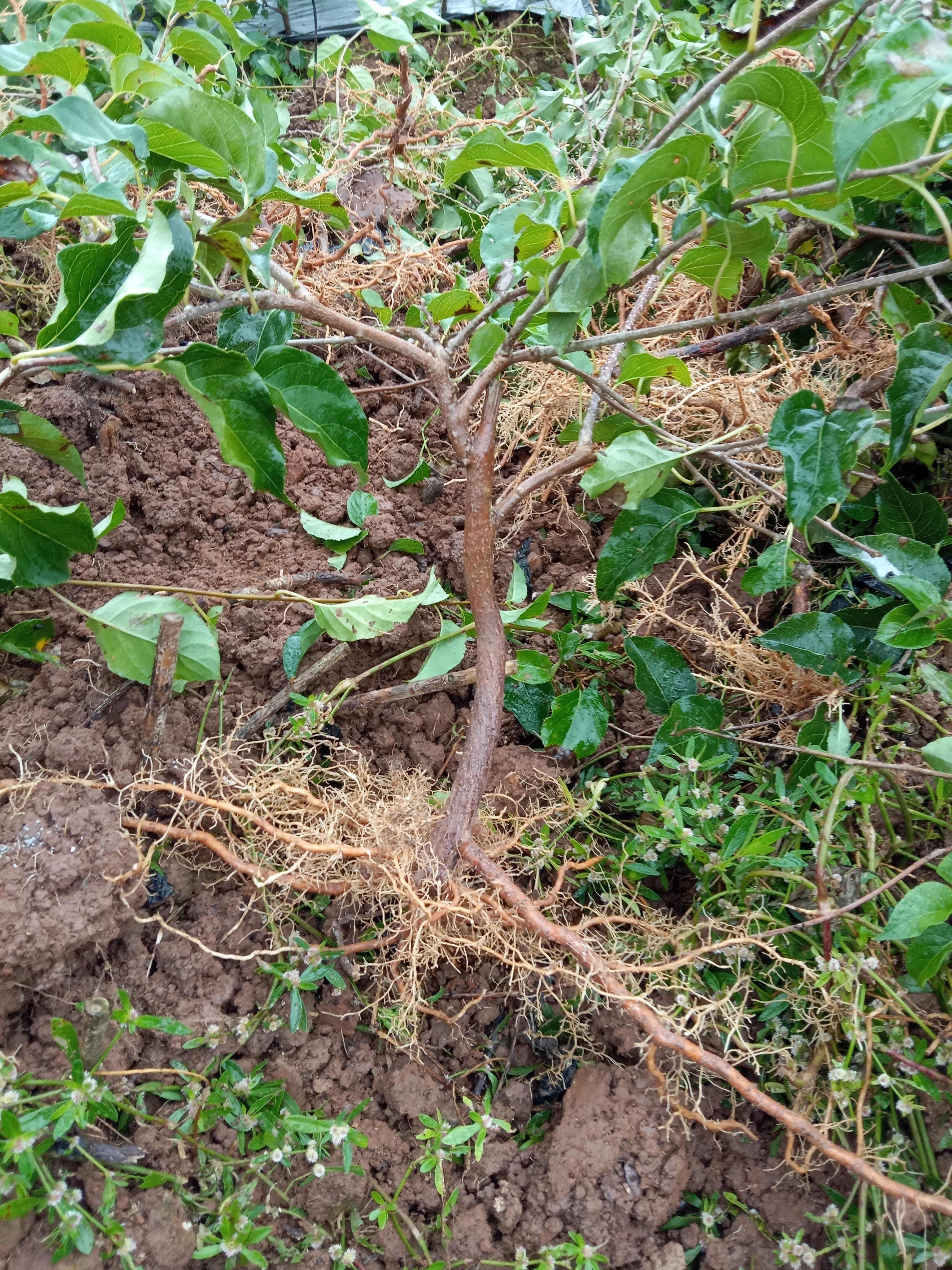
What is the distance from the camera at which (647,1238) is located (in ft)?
2.91

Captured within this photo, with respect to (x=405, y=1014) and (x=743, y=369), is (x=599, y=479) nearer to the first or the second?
(x=743, y=369)

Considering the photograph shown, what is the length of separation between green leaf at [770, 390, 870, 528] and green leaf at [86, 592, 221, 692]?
2.43ft

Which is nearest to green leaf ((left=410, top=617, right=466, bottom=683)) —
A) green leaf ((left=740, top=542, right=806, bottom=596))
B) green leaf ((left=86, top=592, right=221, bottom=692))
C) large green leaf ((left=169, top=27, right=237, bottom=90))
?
green leaf ((left=86, top=592, right=221, bottom=692))

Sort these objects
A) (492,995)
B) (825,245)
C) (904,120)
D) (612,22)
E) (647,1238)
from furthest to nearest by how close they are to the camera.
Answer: (612,22), (825,245), (492,995), (647,1238), (904,120)

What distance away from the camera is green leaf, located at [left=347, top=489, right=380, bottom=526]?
1.23 m

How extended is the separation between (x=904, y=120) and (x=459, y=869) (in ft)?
2.99

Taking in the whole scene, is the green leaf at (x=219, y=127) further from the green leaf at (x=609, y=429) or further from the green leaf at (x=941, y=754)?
the green leaf at (x=941, y=754)

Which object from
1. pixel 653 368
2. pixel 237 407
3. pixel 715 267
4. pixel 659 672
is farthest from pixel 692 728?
pixel 237 407

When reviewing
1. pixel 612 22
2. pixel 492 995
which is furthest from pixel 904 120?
pixel 612 22

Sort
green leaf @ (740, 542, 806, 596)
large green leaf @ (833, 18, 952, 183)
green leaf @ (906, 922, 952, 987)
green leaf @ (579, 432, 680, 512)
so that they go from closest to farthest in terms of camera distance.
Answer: large green leaf @ (833, 18, 952, 183)
green leaf @ (906, 922, 952, 987)
green leaf @ (579, 432, 680, 512)
green leaf @ (740, 542, 806, 596)

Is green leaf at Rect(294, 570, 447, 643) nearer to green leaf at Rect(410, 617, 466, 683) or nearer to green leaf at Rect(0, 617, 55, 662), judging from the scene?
green leaf at Rect(410, 617, 466, 683)

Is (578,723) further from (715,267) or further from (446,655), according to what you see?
(715,267)

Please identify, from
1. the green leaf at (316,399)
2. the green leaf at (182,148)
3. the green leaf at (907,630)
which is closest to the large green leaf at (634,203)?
the green leaf at (316,399)

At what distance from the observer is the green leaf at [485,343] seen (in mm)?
1051
